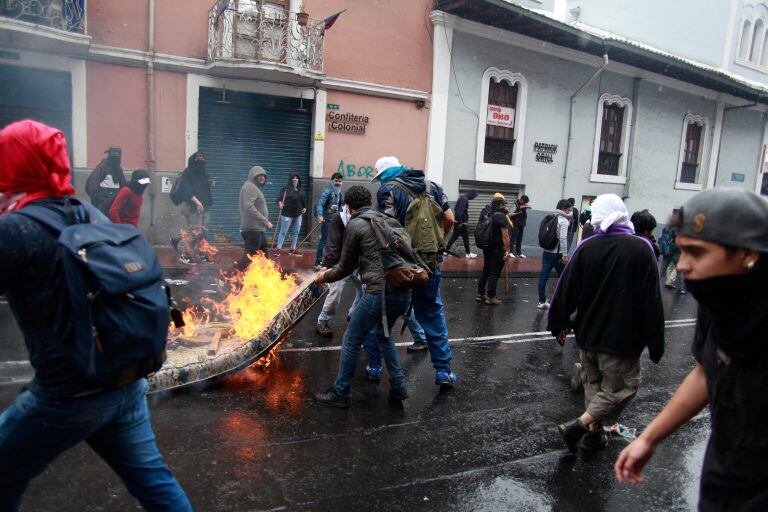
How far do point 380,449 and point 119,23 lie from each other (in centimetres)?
1121

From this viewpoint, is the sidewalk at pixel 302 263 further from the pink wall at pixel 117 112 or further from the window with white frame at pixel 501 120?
the window with white frame at pixel 501 120

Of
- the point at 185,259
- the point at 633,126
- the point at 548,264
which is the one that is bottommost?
the point at 185,259

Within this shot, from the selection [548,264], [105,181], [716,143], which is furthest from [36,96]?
[716,143]

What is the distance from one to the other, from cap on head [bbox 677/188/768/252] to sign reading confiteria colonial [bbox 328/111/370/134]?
1328 cm

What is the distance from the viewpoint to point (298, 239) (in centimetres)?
1466

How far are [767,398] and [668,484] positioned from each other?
2.66 meters

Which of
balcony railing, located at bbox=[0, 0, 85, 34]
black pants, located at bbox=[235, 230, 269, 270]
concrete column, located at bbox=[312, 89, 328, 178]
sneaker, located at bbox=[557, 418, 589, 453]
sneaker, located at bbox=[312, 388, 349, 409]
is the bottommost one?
sneaker, located at bbox=[312, 388, 349, 409]

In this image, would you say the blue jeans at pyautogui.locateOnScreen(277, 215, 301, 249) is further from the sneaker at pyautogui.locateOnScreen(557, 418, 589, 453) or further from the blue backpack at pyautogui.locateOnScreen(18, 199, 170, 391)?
the blue backpack at pyautogui.locateOnScreen(18, 199, 170, 391)

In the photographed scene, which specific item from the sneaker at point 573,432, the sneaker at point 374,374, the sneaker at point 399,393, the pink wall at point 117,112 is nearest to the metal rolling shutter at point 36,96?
the pink wall at point 117,112

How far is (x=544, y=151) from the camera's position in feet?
59.0

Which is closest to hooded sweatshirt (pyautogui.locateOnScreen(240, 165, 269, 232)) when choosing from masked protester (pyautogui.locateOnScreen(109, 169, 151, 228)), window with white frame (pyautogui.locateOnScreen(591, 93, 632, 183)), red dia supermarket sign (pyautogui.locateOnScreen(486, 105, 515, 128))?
masked protester (pyautogui.locateOnScreen(109, 169, 151, 228))

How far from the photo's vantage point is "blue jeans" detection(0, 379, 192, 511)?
2.12 meters

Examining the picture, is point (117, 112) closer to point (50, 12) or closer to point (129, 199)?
point (50, 12)

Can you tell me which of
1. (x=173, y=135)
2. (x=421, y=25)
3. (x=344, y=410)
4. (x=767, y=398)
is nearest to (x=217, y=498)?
(x=344, y=410)
